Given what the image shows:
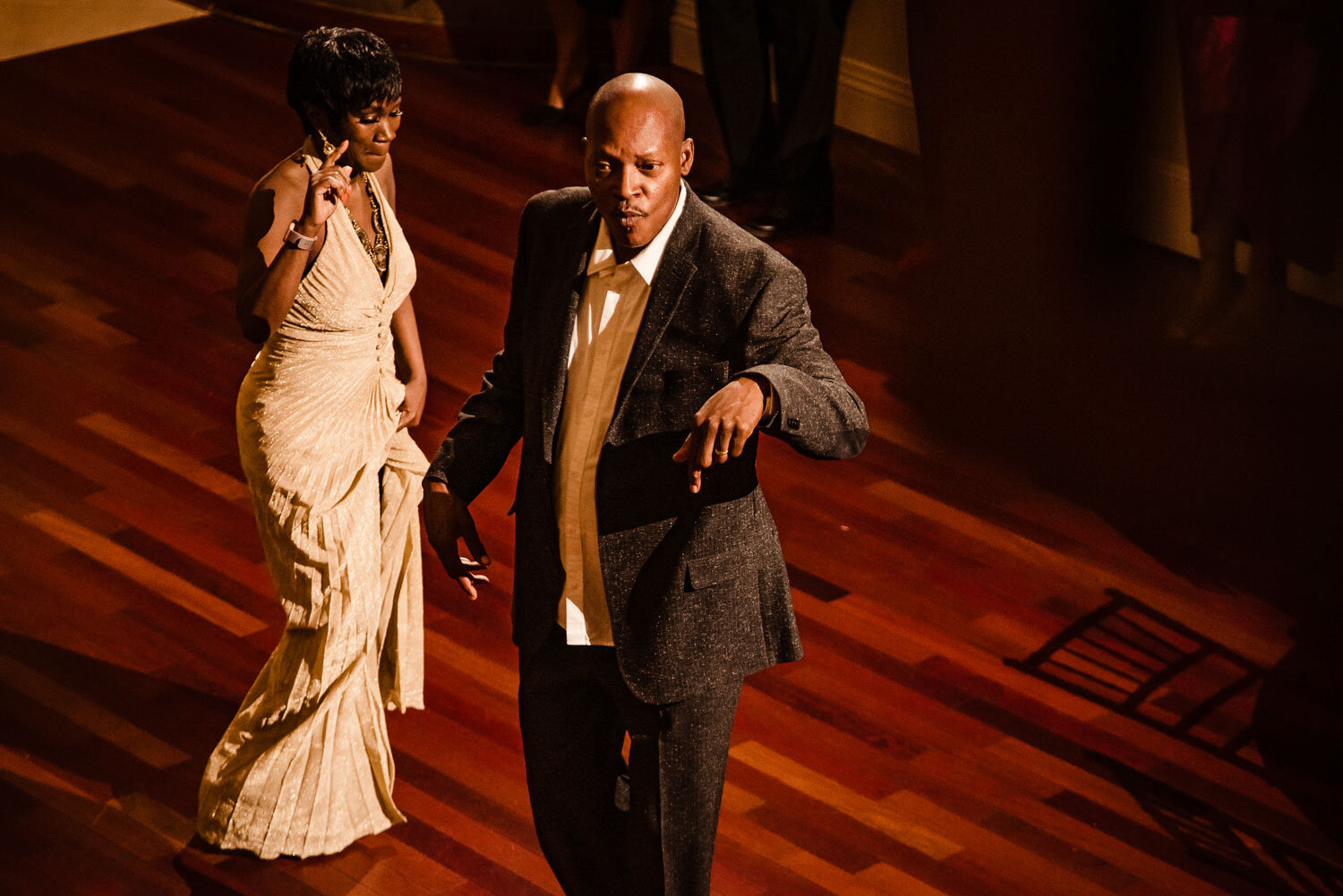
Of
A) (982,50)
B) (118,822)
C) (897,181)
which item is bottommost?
(118,822)

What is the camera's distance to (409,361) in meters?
3.71

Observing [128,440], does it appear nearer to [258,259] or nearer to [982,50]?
[258,259]

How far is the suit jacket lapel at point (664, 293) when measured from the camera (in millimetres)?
2689

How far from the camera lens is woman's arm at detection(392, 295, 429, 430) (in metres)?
3.67

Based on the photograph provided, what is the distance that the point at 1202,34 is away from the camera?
19.7 feet

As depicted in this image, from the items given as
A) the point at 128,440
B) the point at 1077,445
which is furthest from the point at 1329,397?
the point at 128,440

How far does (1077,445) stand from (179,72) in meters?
3.97

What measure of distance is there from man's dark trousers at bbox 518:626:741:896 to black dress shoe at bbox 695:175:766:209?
379 centimetres

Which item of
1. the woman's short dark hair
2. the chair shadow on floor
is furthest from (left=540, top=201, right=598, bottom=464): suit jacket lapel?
the chair shadow on floor

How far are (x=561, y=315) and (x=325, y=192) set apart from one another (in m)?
0.68

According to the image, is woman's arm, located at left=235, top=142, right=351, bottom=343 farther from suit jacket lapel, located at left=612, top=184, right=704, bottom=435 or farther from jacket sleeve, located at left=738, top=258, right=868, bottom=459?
jacket sleeve, located at left=738, top=258, right=868, bottom=459

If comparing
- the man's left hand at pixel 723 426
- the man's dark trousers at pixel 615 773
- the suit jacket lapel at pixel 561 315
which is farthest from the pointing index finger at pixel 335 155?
the man's left hand at pixel 723 426

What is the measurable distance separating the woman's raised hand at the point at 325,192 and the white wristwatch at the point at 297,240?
0.02 metres

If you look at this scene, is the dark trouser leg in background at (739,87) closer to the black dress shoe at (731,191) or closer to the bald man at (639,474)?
the black dress shoe at (731,191)
